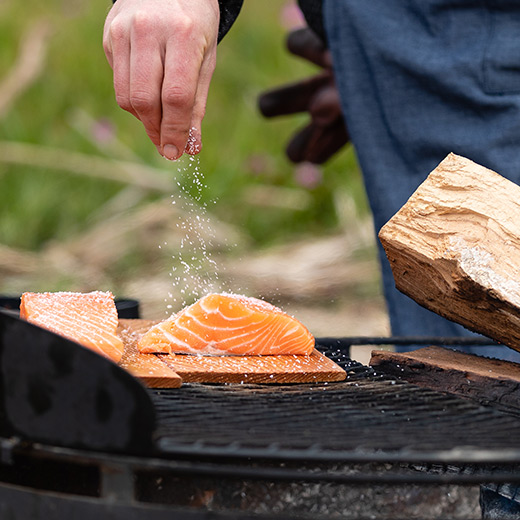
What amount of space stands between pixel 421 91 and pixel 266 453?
183cm

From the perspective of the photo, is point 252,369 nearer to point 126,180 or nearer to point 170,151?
point 170,151

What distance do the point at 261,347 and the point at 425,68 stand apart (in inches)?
49.7

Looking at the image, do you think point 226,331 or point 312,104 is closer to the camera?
point 226,331

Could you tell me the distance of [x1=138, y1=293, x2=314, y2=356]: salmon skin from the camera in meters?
1.82

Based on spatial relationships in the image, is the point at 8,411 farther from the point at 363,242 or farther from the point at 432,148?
the point at 363,242

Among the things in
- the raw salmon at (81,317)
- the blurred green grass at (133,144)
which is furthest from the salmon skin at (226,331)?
the blurred green grass at (133,144)

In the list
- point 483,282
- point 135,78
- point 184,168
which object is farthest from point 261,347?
point 184,168

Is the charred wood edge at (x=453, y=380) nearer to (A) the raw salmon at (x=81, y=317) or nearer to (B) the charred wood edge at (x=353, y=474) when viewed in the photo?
(B) the charred wood edge at (x=353, y=474)

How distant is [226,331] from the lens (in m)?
1.83

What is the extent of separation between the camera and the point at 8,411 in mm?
1290

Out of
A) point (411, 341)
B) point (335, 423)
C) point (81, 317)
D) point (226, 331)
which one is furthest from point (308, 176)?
point (335, 423)

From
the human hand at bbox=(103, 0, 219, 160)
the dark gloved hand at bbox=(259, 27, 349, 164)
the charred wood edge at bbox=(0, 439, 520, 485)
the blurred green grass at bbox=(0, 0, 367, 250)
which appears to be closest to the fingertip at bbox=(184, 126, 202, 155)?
the human hand at bbox=(103, 0, 219, 160)

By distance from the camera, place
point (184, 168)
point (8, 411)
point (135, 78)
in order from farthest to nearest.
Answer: point (184, 168) → point (135, 78) → point (8, 411)

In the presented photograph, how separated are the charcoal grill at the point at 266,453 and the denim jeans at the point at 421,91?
108cm
